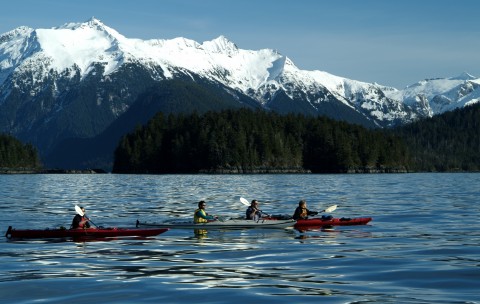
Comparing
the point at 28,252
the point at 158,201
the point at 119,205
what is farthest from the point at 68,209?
the point at 28,252

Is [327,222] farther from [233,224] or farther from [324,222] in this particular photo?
[233,224]

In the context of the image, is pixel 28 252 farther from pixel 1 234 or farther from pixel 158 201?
pixel 158 201

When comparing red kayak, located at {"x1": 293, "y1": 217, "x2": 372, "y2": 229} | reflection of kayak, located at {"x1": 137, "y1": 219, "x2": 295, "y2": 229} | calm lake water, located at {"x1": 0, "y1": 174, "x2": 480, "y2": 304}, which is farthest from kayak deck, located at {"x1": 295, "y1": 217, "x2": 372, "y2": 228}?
reflection of kayak, located at {"x1": 137, "y1": 219, "x2": 295, "y2": 229}

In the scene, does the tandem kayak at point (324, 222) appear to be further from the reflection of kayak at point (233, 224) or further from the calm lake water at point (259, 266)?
the reflection of kayak at point (233, 224)

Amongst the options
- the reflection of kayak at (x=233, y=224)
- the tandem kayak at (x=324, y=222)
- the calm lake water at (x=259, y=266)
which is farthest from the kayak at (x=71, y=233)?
the tandem kayak at (x=324, y=222)

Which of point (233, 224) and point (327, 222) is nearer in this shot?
point (233, 224)

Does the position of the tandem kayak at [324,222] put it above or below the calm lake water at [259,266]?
above

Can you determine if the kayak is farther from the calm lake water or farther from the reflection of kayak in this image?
the reflection of kayak

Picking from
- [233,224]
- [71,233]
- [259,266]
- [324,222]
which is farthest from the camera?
[324,222]

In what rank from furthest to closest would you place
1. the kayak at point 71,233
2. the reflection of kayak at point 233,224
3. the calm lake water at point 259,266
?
1. the reflection of kayak at point 233,224
2. the kayak at point 71,233
3. the calm lake water at point 259,266

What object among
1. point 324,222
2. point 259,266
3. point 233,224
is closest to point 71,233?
point 233,224

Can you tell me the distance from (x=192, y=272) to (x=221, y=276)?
1508 mm

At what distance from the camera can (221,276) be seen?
1026 inches

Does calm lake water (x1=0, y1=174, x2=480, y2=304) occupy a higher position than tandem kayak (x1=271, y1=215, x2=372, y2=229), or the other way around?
tandem kayak (x1=271, y1=215, x2=372, y2=229)
